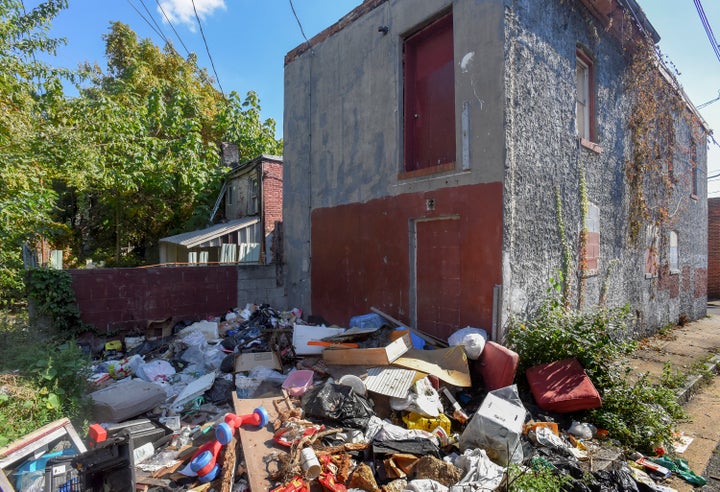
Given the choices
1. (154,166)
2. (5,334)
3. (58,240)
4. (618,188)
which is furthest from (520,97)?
(58,240)

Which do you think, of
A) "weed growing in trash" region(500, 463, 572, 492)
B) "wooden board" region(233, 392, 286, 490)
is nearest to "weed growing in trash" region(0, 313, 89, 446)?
"wooden board" region(233, 392, 286, 490)

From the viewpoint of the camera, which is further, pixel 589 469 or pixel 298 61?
pixel 298 61

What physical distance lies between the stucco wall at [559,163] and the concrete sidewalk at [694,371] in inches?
30.3

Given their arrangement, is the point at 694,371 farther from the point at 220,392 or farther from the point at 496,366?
the point at 220,392

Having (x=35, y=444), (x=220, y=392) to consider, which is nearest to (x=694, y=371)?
(x=220, y=392)

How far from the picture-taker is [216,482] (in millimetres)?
3160

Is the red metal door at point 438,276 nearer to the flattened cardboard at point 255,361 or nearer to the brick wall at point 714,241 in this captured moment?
the flattened cardboard at point 255,361

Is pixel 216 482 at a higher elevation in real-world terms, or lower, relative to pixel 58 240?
lower

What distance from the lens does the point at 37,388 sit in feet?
12.5

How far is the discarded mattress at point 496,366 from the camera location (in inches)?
175

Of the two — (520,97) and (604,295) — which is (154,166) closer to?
(520,97)

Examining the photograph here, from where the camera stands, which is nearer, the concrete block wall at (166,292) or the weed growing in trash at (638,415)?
the weed growing in trash at (638,415)

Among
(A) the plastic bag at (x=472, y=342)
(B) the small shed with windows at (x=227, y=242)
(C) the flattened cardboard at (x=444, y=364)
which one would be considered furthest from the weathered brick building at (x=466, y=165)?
(B) the small shed with windows at (x=227, y=242)

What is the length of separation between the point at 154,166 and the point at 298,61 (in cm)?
735
